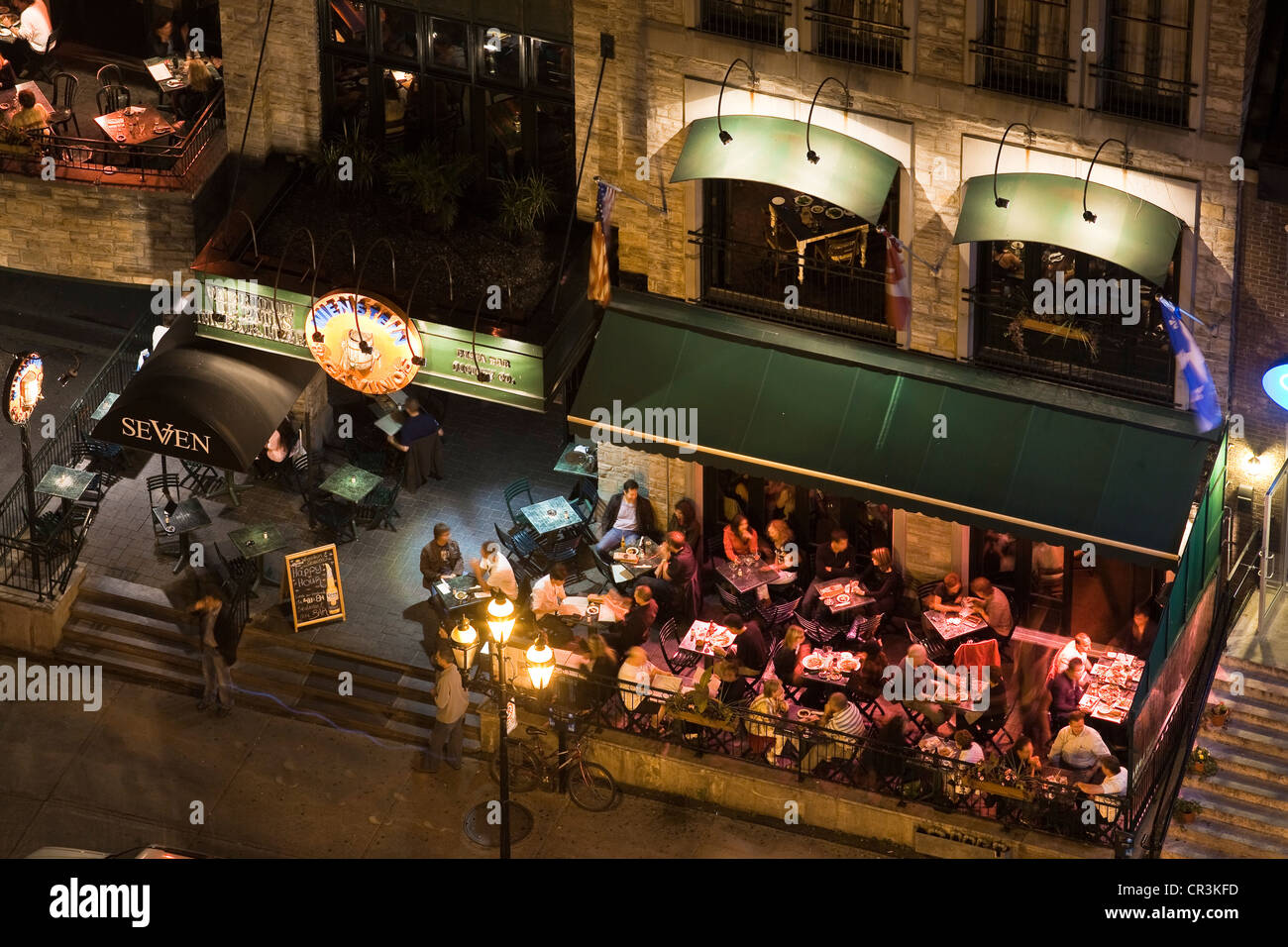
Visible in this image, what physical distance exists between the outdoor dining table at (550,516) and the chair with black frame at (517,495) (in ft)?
0.93

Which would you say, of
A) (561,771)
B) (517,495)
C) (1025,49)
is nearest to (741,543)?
(517,495)

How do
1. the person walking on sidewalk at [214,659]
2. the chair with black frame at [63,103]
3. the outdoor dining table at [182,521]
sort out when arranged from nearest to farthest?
the person walking on sidewalk at [214,659] → the outdoor dining table at [182,521] → the chair with black frame at [63,103]

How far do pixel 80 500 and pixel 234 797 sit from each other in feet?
19.8

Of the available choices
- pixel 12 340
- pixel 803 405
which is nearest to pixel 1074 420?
pixel 803 405

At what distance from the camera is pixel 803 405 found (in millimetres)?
34219

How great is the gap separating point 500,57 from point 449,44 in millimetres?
785

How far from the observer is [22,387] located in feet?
117

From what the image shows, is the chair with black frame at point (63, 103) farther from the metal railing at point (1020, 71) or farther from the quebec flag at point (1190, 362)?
the quebec flag at point (1190, 362)

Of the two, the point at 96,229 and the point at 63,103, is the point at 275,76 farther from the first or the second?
the point at 63,103

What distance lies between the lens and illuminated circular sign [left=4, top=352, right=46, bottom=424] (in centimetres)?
3534

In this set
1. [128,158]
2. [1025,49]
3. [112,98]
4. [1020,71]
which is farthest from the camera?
[112,98]

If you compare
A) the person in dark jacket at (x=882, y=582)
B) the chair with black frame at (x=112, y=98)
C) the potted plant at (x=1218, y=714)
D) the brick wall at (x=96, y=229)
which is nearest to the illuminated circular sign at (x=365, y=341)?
the brick wall at (x=96, y=229)

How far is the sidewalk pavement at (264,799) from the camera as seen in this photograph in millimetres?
33531

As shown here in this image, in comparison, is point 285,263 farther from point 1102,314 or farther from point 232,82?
point 1102,314
